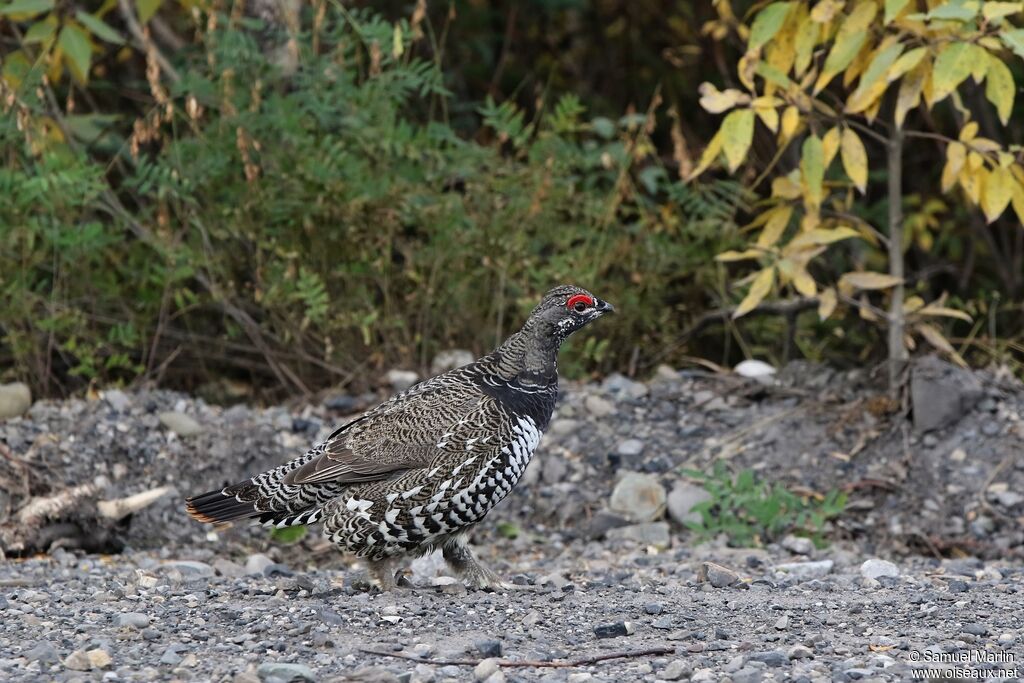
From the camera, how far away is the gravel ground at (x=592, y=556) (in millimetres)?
4348

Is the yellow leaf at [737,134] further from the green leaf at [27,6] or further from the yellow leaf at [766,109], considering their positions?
the green leaf at [27,6]

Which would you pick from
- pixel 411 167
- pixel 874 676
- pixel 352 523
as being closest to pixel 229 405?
pixel 411 167

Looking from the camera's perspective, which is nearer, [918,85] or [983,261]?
[918,85]

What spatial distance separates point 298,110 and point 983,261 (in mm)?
5181

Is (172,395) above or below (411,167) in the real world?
below

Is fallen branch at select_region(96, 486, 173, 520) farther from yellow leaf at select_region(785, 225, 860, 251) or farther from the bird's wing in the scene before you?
yellow leaf at select_region(785, 225, 860, 251)

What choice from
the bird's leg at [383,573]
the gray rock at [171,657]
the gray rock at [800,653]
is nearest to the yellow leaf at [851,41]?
the bird's leg at [383,573]

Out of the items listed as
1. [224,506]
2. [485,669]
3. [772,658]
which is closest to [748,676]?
[772,658]

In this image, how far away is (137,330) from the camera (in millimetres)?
8000

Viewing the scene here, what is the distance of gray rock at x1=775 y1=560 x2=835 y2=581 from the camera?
5.99 metres

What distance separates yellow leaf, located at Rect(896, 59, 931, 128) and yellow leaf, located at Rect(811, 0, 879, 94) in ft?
0.90

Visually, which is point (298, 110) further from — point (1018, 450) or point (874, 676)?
point (874, 676)

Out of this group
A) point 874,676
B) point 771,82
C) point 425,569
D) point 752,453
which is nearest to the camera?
point 874,676

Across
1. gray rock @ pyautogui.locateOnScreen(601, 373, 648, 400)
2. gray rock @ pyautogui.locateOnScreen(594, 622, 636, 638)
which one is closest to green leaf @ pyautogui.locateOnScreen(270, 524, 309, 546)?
gray rock @ pyautogui.locateOnScreen(601, 373, 648, 400)
